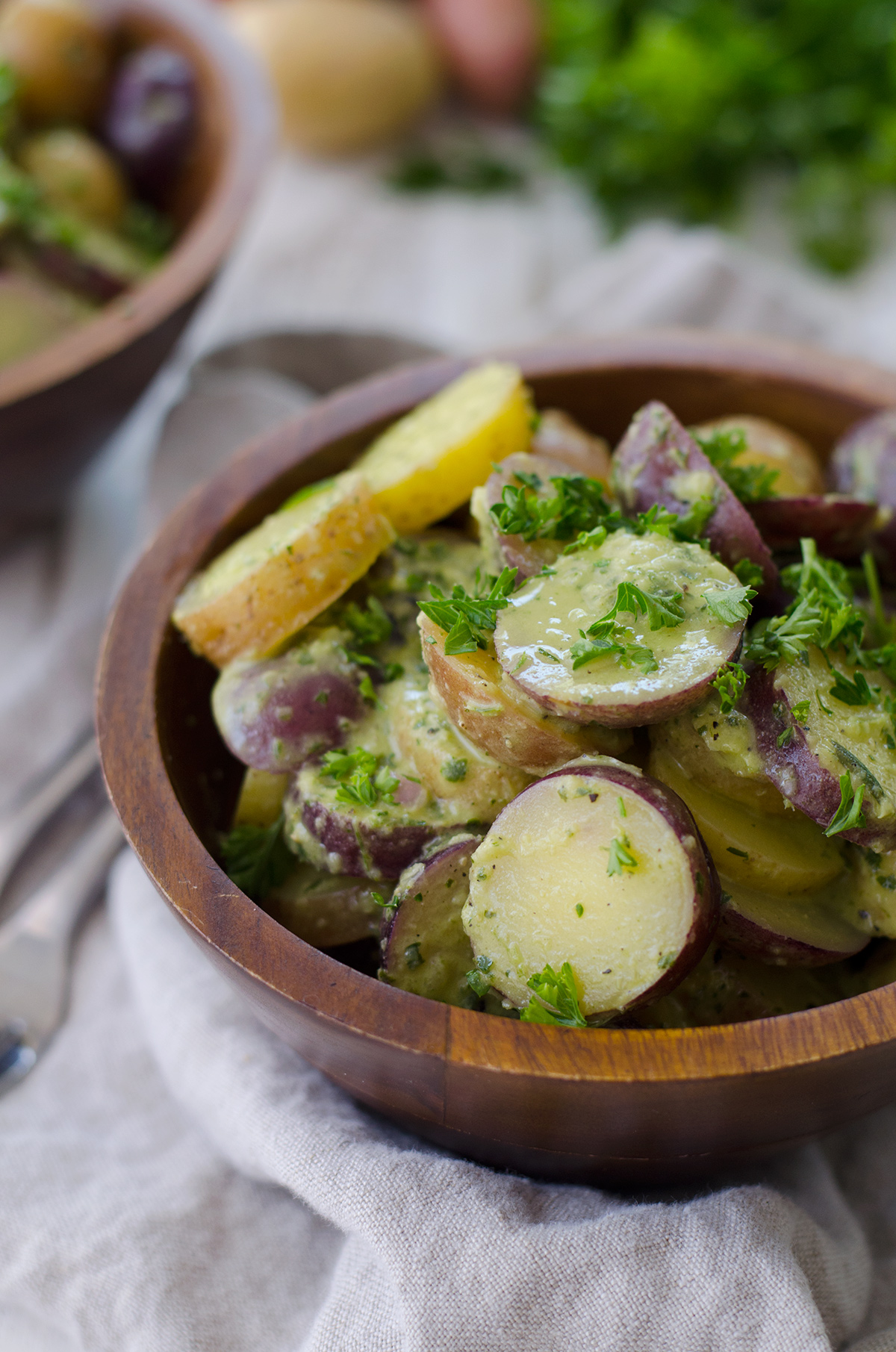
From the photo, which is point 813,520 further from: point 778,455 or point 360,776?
point 360,776

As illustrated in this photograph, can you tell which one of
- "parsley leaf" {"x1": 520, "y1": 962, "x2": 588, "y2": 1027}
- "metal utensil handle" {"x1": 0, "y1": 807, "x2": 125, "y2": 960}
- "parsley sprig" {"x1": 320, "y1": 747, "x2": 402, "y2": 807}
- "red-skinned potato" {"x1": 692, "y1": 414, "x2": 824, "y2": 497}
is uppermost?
"parsley sprig" {"x1": 320, "y1": 747, "x2": 402, "y2": 807}

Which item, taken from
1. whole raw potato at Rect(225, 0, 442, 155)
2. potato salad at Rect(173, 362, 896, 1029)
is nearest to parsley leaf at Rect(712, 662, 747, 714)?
potato salad at Rect(173, 362, 896, 1029)

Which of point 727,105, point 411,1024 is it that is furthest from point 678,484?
point 727,105

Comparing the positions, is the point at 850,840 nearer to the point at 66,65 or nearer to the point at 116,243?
the point at 116,243

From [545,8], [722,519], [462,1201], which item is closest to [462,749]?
[722,519]

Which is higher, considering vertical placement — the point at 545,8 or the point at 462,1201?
the point at 545,8

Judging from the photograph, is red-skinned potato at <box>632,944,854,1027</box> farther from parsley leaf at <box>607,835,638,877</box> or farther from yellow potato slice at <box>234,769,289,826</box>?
yellow potato slice at <box>234,769,289,826</box>
